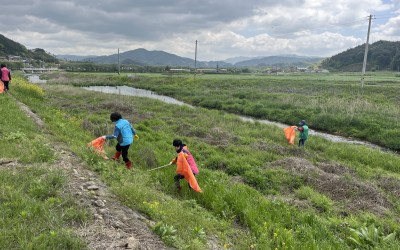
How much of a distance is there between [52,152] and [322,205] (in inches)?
296

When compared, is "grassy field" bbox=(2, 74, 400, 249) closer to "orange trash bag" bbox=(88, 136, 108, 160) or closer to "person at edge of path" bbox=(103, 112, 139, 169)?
"orange trash bag" bbox=(88, 136, 108, 160)

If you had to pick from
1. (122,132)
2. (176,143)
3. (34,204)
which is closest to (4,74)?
(122,132)

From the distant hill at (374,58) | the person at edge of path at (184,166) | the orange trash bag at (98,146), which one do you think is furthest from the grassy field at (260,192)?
the distant hill at (374,58)

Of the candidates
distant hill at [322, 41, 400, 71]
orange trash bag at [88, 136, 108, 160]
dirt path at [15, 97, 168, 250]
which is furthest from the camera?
distant hill at [322, 41, 400, 71]

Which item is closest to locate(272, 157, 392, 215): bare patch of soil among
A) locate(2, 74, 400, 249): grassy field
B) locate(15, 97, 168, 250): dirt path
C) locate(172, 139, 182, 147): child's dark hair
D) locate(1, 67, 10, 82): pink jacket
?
locate(2, 74, 400, 249): grassy field

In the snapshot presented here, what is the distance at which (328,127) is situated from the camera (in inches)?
864

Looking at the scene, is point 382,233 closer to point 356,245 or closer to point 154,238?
point 356,245

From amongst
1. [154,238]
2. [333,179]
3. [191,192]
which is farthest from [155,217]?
[333,179]

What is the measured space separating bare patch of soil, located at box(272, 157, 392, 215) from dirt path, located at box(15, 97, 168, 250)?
624cm

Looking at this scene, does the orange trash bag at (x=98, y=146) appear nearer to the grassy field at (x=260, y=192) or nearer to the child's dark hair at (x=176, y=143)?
the grassy field at (x=260, y=192)

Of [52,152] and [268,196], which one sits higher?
[52,152]

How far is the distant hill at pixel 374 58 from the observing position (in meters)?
111

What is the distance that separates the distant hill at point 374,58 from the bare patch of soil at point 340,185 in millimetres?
119017

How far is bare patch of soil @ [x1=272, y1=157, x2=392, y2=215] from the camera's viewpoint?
8.62 meters
